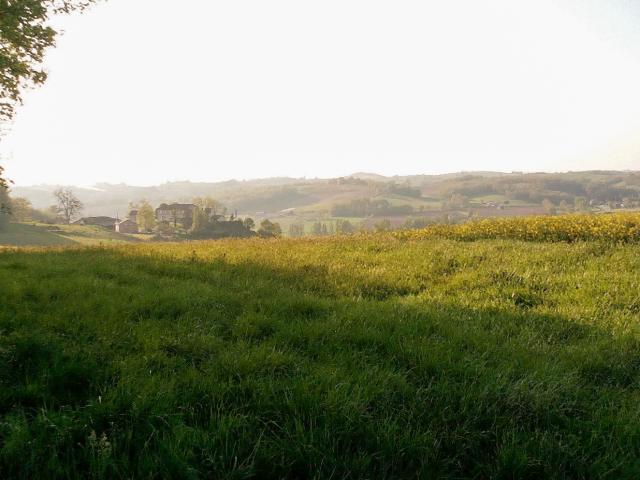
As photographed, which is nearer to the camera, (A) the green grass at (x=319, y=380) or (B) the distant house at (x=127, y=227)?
(A) the green grass at (x=319, y=380)

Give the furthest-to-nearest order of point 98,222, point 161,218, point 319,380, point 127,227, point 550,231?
point 161,218, point 127,227, point 98,222, point 550,231, point 319,380

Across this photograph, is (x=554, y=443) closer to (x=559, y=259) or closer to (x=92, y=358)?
(x=92, y=358)

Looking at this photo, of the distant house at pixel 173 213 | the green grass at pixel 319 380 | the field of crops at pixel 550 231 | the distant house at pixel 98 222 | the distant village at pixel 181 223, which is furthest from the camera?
the distant house at pixel 173 213

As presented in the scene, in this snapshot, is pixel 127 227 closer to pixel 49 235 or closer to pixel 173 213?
pixel 173 213

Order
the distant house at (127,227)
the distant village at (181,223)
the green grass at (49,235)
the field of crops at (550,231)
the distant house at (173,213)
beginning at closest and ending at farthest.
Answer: the field of crops at (550,231) → the green grass at (49,235) → the distant village at (181,223) → the distant house at (127,227) → the distant house at (173,213)

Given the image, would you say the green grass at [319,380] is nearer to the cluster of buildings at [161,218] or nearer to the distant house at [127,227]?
the cluster of buildings at [161,218]

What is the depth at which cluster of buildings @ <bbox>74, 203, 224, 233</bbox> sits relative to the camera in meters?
151

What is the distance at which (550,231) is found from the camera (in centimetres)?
1486

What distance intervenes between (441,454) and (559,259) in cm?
927

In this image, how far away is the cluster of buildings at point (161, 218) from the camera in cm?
15140

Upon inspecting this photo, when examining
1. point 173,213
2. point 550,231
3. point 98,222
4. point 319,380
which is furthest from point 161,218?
point 319,380

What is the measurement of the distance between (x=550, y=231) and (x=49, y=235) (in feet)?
383

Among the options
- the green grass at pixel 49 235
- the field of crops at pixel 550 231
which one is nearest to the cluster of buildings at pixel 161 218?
the green grass at pixel 49 235

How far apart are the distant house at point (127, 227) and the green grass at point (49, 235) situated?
25.3 m
